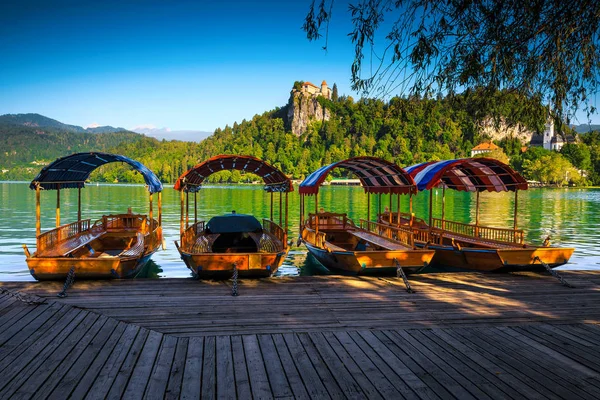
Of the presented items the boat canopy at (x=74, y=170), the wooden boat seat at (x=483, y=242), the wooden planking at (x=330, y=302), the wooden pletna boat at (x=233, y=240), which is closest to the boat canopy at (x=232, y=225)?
the wooden pletna boat at (x=233, y=240)

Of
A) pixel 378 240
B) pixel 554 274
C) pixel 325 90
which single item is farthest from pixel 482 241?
pixel 325 90

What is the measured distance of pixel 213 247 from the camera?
12.9 metres

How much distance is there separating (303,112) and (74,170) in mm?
162152

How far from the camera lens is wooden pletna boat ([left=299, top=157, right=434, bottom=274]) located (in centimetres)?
1074

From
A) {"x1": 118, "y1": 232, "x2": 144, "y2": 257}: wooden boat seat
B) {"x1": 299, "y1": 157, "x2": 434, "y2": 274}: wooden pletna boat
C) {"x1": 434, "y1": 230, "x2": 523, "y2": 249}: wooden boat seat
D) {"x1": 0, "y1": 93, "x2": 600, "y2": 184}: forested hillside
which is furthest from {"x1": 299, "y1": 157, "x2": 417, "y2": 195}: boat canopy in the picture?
{"x1": 0, "y1": 93, "x2": 600, "y2": 184}: forested hillside

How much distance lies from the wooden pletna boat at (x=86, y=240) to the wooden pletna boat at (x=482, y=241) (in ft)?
25.7

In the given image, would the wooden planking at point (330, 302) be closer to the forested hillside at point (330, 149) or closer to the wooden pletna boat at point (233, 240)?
the wooden pletna boat at point (233, 240)

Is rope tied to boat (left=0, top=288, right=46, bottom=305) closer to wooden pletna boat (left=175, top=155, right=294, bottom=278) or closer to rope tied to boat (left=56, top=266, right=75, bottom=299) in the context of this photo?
rope tied to boat (left=56, top=266, right=75, bottom=299)

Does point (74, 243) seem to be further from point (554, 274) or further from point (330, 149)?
point (330, 149)

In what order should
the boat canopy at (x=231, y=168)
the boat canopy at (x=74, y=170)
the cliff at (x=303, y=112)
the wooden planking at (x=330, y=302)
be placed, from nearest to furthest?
the wooden planking at (x=330, y=302) < the boat canopy at (x=74, y=170) < the boat canopy at (x=231, y=168) < the cliff at (x=303, y=112)

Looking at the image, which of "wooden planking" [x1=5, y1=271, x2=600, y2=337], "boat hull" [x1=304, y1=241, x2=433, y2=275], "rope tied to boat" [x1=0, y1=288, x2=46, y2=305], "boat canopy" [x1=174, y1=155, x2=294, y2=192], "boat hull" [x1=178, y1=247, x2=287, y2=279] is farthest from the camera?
"boat canopy" [x1=174, y1=155, x2=294, y2=192]

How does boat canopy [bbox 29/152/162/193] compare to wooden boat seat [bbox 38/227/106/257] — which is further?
boat canopy [bbox 29/152/162/193]

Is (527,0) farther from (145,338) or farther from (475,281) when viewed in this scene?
(475,281)

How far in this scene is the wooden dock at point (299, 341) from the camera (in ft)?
15.3
